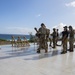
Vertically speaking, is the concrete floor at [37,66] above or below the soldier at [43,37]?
below

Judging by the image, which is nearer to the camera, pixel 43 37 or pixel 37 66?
pixel 37 66

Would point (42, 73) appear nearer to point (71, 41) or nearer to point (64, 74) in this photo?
point (64, 74)

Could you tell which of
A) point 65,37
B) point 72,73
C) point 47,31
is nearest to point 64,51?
point 65,37

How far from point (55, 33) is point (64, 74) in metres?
7.72

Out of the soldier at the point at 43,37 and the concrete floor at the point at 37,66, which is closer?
the concrete floor at the point at 37,66

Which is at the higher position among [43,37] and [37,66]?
[43,37]

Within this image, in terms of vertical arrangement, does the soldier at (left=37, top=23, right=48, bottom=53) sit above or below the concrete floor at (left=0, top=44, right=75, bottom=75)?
above

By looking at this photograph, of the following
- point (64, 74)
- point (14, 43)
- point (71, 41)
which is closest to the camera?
point (64, 74)

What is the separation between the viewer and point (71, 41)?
10.4m

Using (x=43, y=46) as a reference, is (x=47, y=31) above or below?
above

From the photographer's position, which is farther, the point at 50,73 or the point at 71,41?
the point at 71,41

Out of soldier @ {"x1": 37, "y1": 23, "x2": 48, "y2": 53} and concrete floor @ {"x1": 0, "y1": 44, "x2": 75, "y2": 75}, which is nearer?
concrete floor @ {"x1": 0, "y1": 44, "x2": 75, "y2": 75}

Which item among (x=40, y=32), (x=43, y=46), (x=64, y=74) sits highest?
(x=40, y=32)

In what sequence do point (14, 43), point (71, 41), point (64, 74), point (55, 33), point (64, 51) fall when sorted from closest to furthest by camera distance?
1. point (64, 74)
2. point (64, 51)
3. point (71, 41)
4. point (55, 33)
5. point (14, 43)
